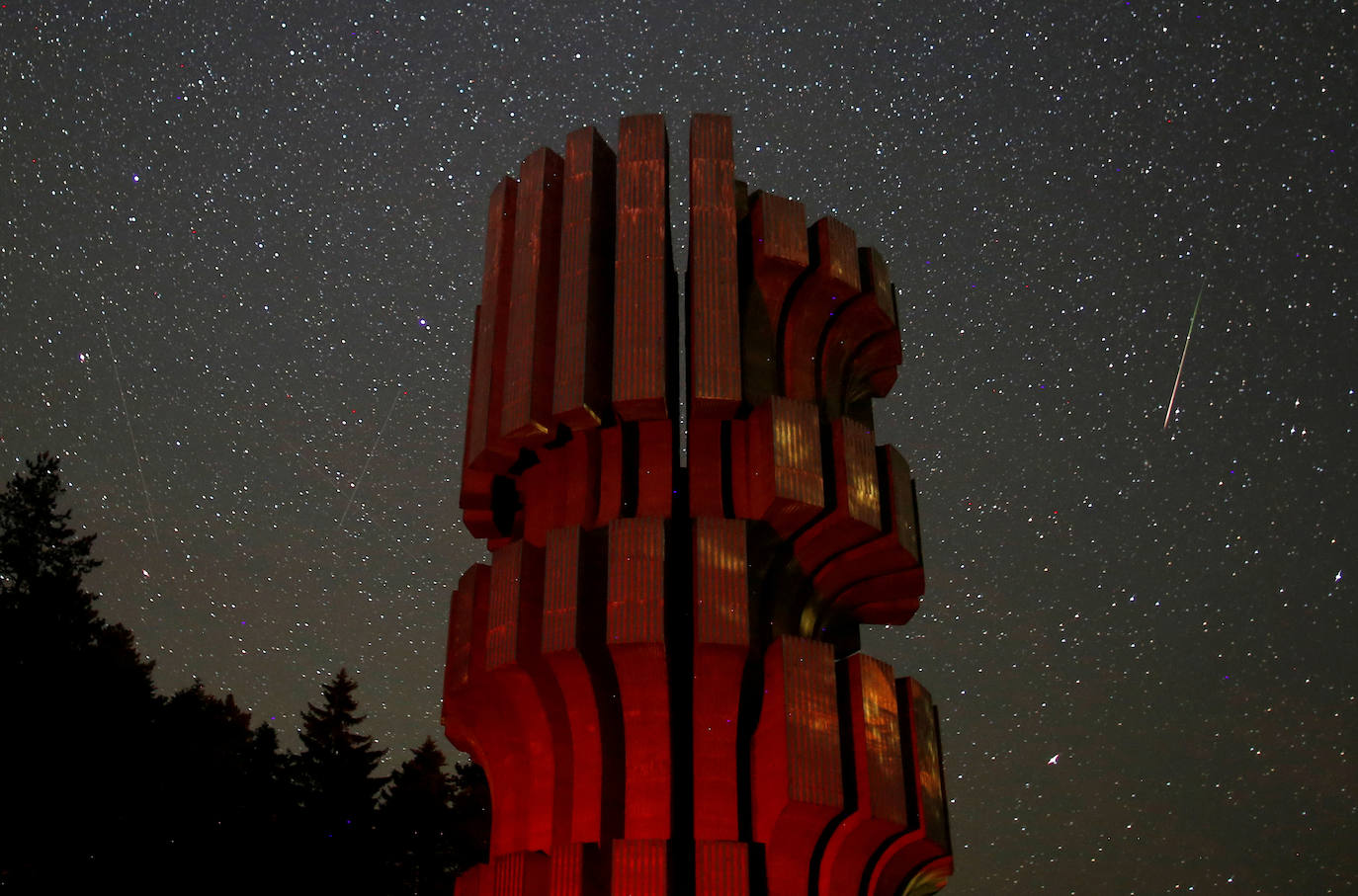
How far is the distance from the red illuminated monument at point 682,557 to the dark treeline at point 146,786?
13974 millimetres

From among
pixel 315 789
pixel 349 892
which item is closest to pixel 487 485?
pixel 349 892

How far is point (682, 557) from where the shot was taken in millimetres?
17641

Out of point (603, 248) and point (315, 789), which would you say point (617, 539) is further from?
point (315, 789)

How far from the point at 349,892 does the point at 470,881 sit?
2309 cm

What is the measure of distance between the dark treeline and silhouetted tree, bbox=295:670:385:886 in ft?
0.26

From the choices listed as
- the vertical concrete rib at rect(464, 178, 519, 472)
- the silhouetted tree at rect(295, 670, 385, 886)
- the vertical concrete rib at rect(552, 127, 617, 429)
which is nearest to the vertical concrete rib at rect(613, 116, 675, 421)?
the vertical concrete rib at rect(552, 127, 617, 429)

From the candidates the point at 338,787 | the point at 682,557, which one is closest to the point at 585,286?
the point at 682,557

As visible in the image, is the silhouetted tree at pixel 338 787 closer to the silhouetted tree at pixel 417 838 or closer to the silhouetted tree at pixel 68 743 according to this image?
the silhouetted tree at pixel 417 838

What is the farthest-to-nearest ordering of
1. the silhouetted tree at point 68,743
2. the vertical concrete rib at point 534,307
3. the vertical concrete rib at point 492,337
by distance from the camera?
the silhouetted tree at point 68,743 < the vertical concrete rib at point 492,337 < the vertical concrete rib at point 534,307

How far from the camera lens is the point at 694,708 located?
16.5m

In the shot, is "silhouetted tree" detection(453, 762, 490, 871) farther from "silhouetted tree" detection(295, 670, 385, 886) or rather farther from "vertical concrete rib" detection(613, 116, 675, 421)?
"vertical concrete rib" detection(613, 116, 675, 421)

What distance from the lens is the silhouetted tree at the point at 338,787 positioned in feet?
127

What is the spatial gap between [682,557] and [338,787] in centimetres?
2948

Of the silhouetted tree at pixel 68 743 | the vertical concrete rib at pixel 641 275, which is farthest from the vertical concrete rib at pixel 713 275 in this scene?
the silhouetted tree at pixel 68 743
